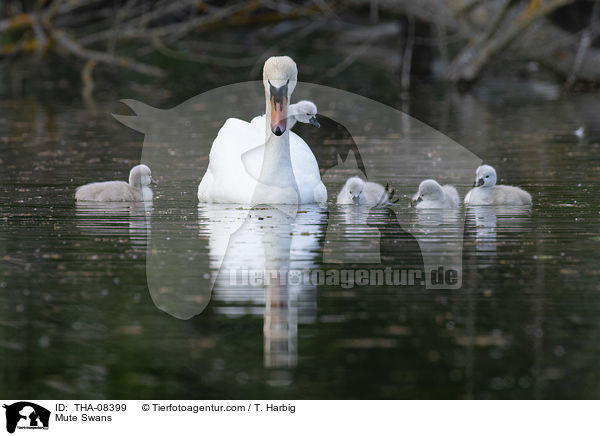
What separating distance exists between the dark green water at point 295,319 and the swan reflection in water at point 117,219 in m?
0.02

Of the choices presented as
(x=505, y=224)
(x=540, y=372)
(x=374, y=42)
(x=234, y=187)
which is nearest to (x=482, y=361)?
(x=540, y=372)

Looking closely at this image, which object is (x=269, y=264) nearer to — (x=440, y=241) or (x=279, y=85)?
(x=440, y=241)

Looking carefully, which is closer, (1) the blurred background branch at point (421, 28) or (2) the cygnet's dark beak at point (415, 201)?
(2) the cygnet's dark beak at point (415, 201)

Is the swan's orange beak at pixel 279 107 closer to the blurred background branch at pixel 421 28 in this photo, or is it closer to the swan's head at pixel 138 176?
the swan's head at pixel 138 176

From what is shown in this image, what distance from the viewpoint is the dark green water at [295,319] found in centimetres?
502

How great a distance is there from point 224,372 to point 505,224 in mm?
3795

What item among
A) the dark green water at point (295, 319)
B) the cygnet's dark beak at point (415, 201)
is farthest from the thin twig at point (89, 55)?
the cygnet's dark beak at point (415, 201)

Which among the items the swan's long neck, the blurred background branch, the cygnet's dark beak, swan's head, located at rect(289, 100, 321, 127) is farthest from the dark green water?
the blurred background branch

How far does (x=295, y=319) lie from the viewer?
19.0 feet

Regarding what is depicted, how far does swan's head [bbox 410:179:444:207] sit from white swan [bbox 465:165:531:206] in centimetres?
43

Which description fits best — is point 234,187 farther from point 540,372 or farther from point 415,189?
point 540,372

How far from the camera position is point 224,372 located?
5.11 m
